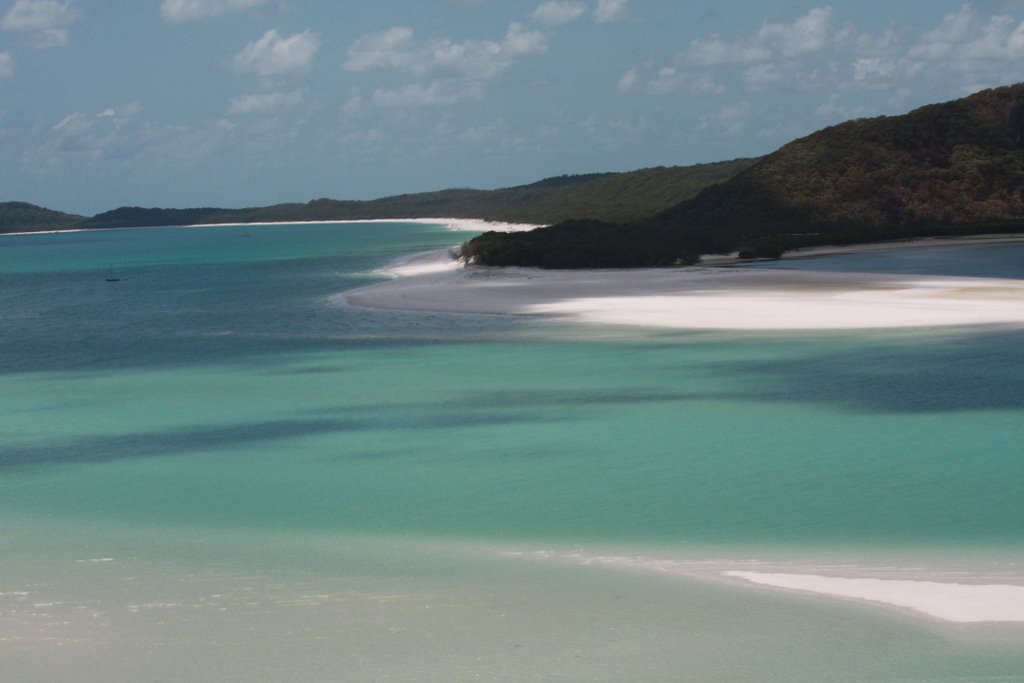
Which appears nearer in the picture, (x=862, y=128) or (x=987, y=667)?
(x=987, y=667)

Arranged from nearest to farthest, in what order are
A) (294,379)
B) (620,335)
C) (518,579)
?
(518,579) < (294,379) < (620,335)

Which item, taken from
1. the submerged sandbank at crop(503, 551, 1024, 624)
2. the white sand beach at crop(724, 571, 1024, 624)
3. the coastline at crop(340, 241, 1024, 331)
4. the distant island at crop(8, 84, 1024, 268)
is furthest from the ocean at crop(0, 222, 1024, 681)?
the distant island at crop(8, 84, 1024, 268)

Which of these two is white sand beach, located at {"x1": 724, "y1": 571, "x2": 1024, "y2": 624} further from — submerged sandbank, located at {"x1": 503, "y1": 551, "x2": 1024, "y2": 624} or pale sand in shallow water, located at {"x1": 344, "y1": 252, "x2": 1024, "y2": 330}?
pale sand in shallow water, located at {"x1": 344, "y1": 252, "x2": 1024, "y2": 330}

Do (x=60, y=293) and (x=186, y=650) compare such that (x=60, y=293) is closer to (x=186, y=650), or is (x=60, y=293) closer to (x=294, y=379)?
(x=294, y=379)

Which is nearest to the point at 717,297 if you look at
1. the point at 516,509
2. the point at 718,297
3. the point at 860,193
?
the point at 718,297

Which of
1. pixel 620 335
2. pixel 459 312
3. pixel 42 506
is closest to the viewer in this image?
pixel 42 506

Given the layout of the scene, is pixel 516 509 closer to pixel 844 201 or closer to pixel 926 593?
pixel 926 593

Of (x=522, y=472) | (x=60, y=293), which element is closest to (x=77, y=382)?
(x=522, y=472)
